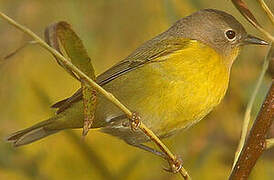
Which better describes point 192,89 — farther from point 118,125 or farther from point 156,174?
point 156,174

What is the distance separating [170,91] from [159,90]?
0.05 metres

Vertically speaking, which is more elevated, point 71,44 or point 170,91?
point 71,44

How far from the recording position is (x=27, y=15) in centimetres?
315

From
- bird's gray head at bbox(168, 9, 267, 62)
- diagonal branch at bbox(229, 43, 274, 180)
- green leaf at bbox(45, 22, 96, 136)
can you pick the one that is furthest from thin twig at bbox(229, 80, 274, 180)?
bird's gray head at bbox(168, 9, 267, 62)

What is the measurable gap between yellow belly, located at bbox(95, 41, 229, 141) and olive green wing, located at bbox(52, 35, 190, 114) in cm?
3

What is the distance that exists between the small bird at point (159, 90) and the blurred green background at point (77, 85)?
15cm

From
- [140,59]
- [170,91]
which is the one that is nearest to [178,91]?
[170,91]

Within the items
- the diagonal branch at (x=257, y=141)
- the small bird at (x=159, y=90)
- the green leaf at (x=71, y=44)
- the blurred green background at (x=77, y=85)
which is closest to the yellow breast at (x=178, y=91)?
the small bird at (x=159, y=90)

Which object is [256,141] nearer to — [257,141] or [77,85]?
[257,141]

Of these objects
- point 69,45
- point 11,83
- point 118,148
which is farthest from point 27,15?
point 69,45

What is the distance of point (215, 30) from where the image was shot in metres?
3.04

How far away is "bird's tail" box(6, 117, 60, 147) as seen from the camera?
2.70 metres

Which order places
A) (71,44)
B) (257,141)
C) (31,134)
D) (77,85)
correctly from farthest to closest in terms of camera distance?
(77,85)
(31,134)
(257,141)
(71,44)

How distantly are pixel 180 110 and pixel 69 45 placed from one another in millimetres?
1018
